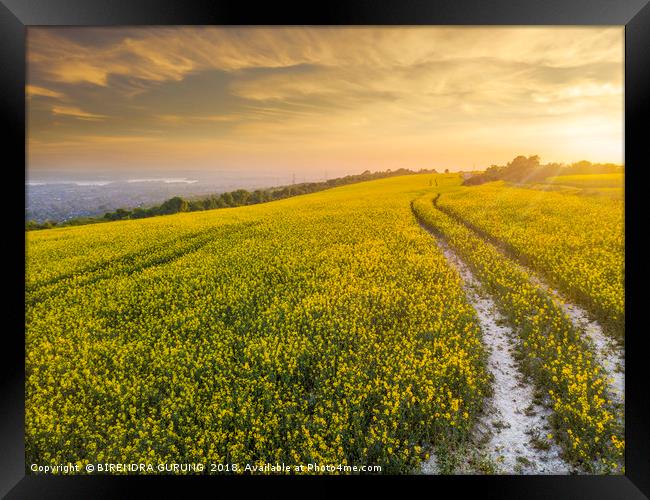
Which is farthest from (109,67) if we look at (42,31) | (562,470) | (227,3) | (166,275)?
(562,470)

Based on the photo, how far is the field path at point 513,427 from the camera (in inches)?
159

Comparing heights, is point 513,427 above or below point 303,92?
below

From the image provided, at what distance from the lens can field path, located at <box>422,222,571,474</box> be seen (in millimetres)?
4043

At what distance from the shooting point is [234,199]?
6.25 m

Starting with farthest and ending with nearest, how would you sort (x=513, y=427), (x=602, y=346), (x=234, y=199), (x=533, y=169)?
(x=234, y=199)
(x=533, y=169)
(x=602, y=346)
(x=513, y=427)

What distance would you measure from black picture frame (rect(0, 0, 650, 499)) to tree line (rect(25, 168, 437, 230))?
168 centimetres

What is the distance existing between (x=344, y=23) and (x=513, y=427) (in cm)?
497

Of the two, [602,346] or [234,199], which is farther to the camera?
[234,199]

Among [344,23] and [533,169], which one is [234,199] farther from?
[533,169]

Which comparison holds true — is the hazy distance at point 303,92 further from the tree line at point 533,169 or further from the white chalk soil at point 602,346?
the white chalk soil at point 602,346

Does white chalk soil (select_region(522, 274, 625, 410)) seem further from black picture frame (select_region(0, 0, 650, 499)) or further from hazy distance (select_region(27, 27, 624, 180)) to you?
hazy distance (select_region(27, 27, 624, 180))

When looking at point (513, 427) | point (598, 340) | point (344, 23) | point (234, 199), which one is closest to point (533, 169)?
point (598, 340)

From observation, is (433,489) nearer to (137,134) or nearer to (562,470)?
(562,470)

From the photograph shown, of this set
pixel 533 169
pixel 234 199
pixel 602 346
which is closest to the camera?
pixel 602 346
